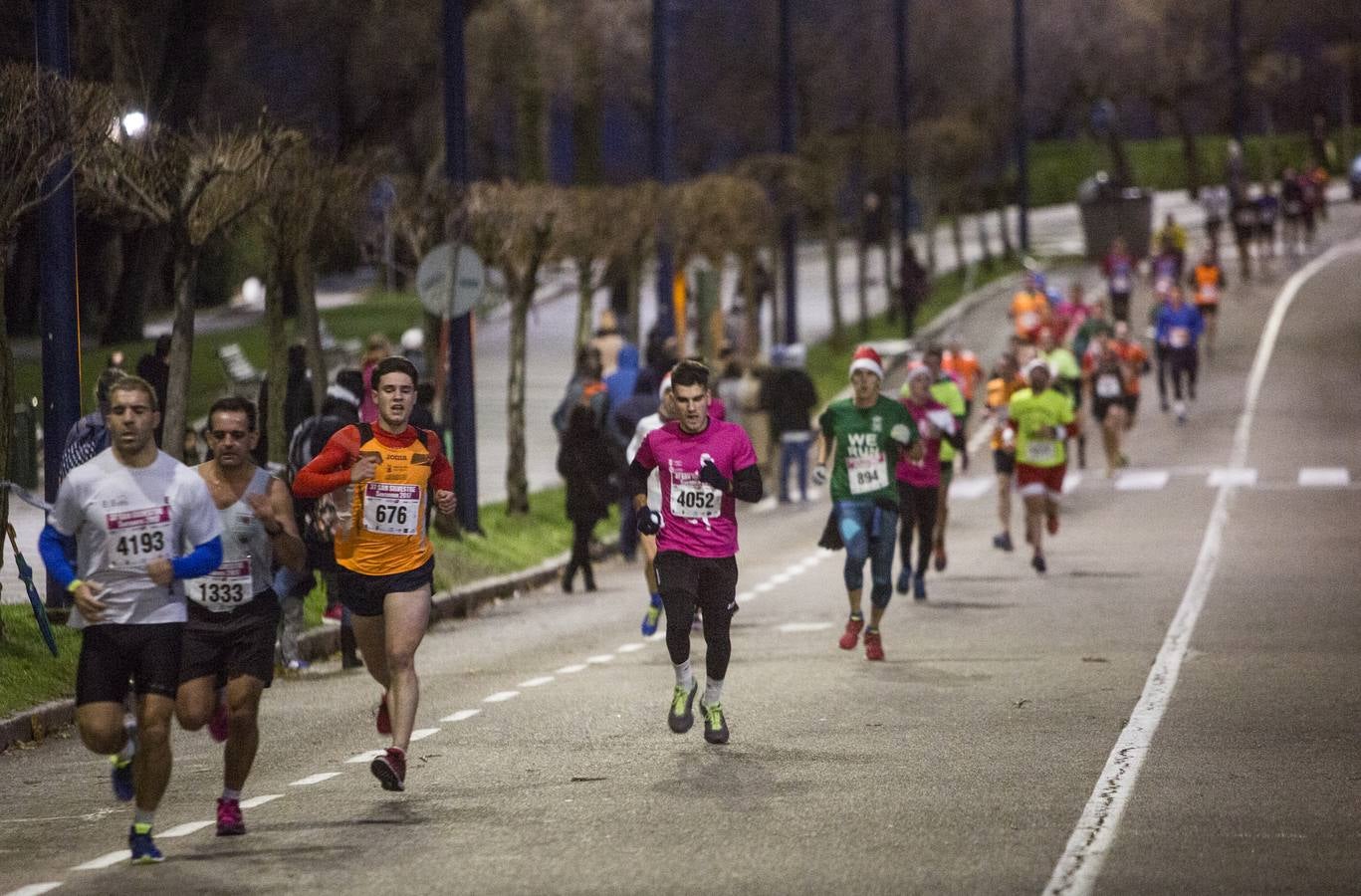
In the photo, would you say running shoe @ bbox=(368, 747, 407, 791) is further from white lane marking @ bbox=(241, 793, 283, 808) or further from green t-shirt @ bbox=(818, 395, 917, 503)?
green t-shirt @ bbox=(818, 395, 917, 503)

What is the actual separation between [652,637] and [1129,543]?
7732mm

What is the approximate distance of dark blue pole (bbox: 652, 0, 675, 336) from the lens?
3259 cm

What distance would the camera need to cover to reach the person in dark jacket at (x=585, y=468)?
21.1 meters

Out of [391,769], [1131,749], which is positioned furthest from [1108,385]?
[391,769]

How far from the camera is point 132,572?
9.14 meters

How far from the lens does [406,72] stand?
42.9 m

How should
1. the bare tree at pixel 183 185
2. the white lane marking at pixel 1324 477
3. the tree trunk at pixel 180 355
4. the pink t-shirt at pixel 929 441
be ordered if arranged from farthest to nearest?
1. the white lane marking at pixel 1324 477
2. the pink t-shirt at pixel 929 441
3. the tree trunk at pixel 180 355
4. the bare tree at pixel 183 185

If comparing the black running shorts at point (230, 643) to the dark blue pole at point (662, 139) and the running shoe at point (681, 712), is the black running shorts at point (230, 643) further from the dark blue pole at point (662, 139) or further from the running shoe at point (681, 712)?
the dark blue pole at point (662, 139)

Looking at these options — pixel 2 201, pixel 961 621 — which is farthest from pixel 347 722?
pixel 961 621

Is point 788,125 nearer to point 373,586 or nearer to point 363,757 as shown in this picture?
point 363,757

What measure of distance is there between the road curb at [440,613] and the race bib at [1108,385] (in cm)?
725

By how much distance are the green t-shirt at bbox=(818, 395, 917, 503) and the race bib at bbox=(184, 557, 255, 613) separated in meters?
6.45

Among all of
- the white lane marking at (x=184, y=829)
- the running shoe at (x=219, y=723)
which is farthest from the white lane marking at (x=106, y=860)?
the running shoe at (x=219, y=723)

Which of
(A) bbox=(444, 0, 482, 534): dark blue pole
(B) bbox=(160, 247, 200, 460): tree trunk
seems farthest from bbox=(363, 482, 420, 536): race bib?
(A) bbox=(444, 0, 482, 534): dark blue pole
